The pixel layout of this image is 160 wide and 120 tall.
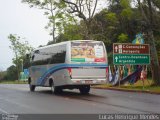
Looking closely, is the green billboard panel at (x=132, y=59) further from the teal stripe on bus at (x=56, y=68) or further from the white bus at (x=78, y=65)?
the teal stripe on bus at (x=56, y=68)

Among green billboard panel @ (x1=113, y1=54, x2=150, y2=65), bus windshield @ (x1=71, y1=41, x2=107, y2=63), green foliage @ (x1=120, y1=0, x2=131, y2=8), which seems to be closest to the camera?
bus windshield @ (x1=71, y1=41, x2=107, y2=63)

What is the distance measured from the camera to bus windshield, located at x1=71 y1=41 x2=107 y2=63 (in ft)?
81.0

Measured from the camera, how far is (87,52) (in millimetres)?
25047

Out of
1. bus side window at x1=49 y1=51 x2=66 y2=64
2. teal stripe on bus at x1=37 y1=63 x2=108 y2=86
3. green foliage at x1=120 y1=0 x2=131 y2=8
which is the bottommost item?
teal stripe on bus at x1=37 y1=63 x2=108 y2=86

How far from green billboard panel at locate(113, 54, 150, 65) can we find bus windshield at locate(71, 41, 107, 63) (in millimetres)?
6465

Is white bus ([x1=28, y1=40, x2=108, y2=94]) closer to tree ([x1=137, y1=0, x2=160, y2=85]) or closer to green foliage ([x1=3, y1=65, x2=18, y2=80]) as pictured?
tree ([x1=137, y1=0, x2=160, y2=85])

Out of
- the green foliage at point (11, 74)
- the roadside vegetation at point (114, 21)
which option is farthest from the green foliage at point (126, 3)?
the green foliage at point (11, 74)

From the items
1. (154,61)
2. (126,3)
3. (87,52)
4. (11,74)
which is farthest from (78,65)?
(11,74)

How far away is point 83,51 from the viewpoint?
24938mm

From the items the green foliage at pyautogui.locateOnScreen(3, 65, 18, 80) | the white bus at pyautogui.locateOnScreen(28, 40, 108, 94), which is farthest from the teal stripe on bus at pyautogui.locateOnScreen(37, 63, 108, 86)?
the green foliage at pyautogui.locateOnScreen(3, 65, 18, 80)

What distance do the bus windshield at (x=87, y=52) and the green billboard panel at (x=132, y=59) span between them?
646cm

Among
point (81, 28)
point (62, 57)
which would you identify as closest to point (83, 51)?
point (62, 57)

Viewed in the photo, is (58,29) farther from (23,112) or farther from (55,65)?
(23,112)

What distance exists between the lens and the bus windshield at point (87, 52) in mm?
24703
